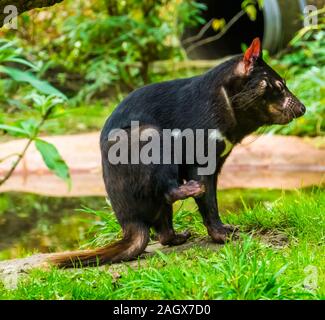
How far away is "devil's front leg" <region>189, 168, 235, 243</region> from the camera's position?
3.56m

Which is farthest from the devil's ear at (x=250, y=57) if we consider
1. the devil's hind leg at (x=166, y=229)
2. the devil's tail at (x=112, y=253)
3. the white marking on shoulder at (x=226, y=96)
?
the devil's tail at (x=112, y=253)

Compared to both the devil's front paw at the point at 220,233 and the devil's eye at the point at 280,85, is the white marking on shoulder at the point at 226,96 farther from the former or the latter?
the devil's front paw at the point at 220,233

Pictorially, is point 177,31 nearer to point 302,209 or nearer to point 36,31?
point 36,31

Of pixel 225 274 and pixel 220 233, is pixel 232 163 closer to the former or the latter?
Answer: pixel 220 233

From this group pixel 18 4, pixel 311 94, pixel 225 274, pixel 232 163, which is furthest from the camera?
pixel 311 94

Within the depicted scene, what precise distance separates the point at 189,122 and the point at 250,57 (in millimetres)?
449

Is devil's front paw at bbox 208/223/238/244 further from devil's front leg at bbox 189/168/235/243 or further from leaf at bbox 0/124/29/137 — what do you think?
leaf at bbox 0/124/29/137

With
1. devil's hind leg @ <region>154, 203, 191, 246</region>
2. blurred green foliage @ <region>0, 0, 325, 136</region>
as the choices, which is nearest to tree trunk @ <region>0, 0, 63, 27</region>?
devil's hind leg @ <region>154, 203, 191, 246</region>

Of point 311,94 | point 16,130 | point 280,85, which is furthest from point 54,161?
point 311,94

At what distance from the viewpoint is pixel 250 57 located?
3518mm

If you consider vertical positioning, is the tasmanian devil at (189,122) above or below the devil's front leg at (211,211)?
above

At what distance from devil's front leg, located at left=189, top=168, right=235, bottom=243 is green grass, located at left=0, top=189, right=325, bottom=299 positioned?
11cm

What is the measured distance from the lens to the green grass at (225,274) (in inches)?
107

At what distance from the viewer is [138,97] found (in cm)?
361
